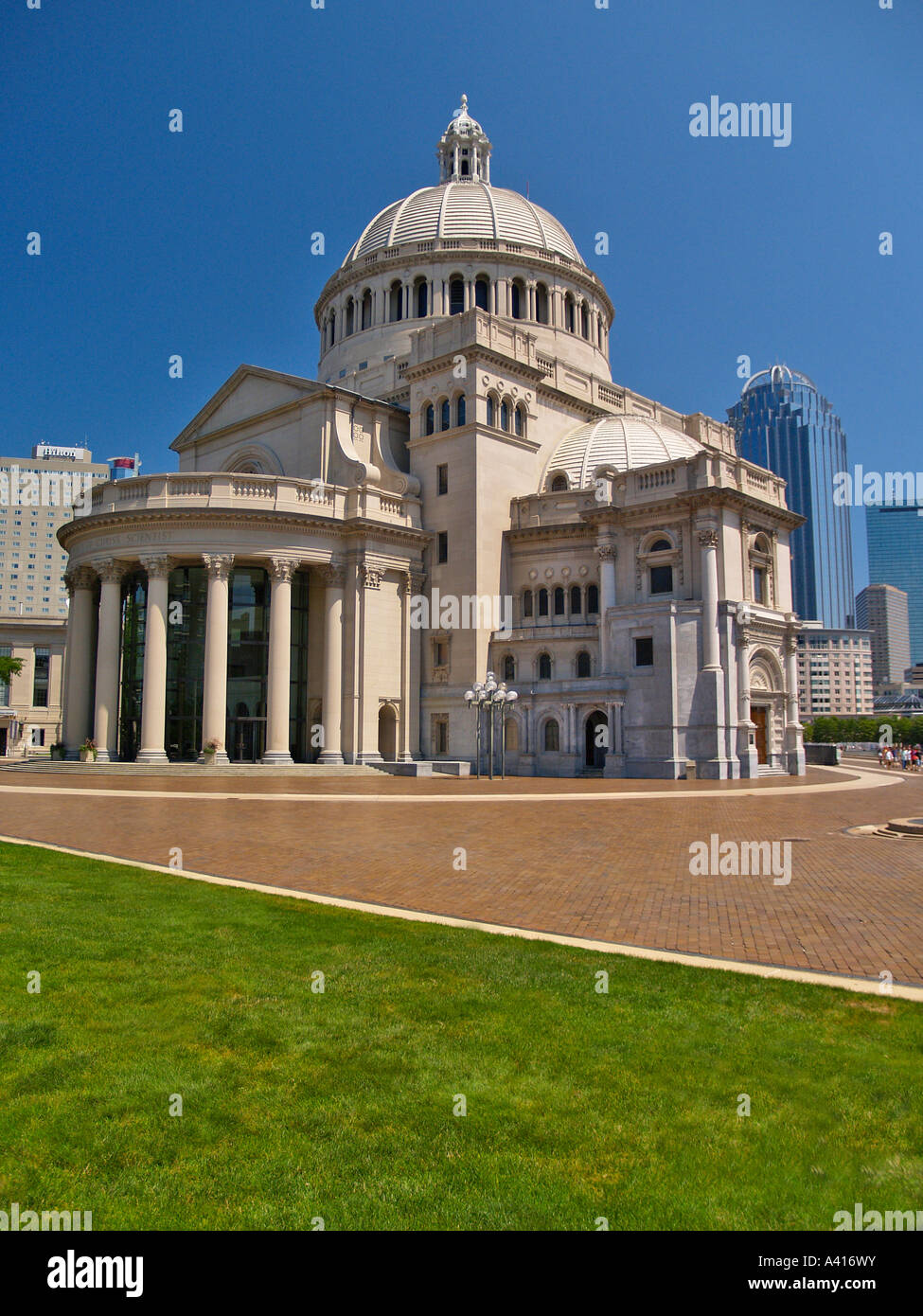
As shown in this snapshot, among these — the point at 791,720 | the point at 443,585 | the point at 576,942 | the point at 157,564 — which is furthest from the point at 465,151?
the point at 576,942

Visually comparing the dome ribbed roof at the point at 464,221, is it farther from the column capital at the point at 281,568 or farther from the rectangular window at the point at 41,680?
the rectangular window at the point at 41,680

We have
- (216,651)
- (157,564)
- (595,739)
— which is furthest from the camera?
(595,739)

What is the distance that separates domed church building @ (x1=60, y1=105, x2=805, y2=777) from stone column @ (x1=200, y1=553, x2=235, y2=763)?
14 centimetres

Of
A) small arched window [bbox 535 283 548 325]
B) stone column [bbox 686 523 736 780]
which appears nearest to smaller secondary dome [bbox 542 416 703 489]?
stone column [bbox 686 523 736 780]

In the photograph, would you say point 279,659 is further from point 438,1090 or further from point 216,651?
point 438,1090

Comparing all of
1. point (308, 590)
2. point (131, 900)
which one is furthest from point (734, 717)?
point (131, 900)

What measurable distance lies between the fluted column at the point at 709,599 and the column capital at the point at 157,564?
3036 cm

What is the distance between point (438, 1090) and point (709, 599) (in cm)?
4616

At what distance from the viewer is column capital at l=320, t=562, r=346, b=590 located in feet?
178

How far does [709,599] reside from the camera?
49.7m

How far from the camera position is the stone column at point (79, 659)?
182 ft

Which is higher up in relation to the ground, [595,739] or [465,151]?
[465,151]

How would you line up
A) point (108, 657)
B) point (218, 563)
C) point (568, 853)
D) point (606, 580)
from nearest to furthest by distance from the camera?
point (568, 853) < point (218, 563) < point (108, 657) < point (606, 580)

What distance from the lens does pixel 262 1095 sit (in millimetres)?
5977
